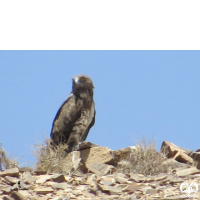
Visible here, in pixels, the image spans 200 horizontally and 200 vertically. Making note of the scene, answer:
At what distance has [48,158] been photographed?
1038 centimetres

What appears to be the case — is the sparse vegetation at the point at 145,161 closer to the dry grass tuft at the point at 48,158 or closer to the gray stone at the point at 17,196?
the dry grass tuft at the point at 48,158

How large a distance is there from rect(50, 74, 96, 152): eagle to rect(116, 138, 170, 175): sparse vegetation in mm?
2304

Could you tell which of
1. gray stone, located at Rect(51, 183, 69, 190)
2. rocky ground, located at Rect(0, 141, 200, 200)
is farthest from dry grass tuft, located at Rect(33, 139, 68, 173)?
gray stone, located at Rect(51, 183, 69, 190)

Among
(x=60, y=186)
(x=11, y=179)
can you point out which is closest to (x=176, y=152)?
(x=60, y=186)

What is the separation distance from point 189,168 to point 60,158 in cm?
293

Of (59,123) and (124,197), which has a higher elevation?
(59,123)

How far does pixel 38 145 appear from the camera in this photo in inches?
446

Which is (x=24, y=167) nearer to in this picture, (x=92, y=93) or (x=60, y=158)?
(x=60, y=158)

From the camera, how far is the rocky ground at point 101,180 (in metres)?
7.84

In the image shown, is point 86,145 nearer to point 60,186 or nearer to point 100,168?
point 100,168

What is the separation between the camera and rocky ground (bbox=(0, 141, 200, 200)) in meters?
7.84

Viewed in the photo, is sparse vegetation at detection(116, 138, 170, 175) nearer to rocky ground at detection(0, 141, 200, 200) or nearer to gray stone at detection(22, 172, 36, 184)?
rocky ground at detection(0, 141, 200, 200)

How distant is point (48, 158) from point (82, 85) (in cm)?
307
